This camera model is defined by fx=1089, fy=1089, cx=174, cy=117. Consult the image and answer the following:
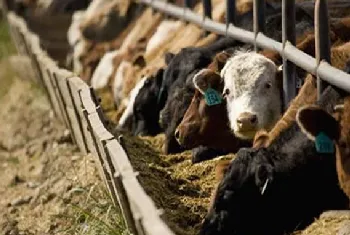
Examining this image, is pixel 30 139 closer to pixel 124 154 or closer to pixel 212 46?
pixel 212 46

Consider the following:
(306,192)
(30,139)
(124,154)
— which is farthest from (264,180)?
(30,139)

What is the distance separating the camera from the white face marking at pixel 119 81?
1380 cm

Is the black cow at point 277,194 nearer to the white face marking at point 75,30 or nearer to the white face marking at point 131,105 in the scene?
the white face marking at point 131,105

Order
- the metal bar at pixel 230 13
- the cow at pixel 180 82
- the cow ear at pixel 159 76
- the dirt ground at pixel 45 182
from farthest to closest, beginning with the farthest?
the cow ear at pixel 159 76 < the metal bar at pixel 230 13 < the cow at pixel 180 82 < the dirt ground at pixel 45 182

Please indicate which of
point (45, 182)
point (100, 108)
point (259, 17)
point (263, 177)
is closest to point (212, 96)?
point (259, 17)

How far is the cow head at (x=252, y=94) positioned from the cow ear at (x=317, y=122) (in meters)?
1.89

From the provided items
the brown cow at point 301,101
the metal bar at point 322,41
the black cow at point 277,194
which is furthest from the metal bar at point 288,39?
the black cow at point 277,194

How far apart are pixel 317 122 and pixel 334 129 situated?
110 mm

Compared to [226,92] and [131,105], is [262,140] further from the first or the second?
[131,105]

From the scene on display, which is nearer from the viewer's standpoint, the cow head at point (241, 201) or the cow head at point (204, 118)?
the cow head at point (241, 201)

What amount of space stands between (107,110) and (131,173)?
8.20 m

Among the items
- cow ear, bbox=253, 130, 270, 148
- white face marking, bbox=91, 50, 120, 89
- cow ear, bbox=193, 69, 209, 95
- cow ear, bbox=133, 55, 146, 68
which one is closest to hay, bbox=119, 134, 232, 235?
cow ear, bbox=253, 130, 270, 148

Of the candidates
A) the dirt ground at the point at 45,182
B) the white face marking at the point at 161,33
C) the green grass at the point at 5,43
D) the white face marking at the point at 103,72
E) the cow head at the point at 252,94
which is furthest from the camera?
the green grass at the point at 5,43

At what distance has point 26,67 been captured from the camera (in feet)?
59.1
